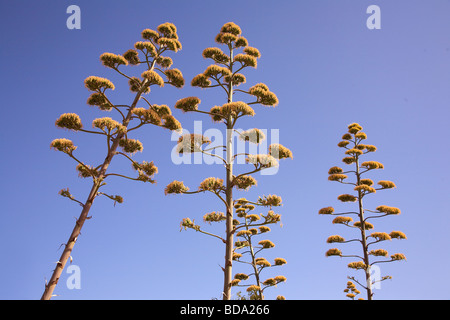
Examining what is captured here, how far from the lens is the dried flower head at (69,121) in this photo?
7.20 m

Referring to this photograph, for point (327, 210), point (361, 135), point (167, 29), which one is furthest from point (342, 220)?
point (167, 29)

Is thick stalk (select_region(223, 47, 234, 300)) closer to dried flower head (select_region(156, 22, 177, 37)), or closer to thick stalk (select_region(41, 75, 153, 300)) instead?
thick stalk (select_region(41, 75, 153, 300))

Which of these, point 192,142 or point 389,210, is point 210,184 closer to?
point 192,142

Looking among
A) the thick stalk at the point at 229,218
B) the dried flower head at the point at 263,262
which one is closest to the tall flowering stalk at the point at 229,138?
the thick stalk at the point at 229,218

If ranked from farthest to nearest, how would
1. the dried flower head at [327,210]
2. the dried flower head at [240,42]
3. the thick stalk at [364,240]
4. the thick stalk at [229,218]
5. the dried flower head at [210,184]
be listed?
the dried flower head at [327,210], the thick stalk at [364,240], the dried flower head at [240,42], the dried flower head at [210,184], the thick stalk at [229,218]

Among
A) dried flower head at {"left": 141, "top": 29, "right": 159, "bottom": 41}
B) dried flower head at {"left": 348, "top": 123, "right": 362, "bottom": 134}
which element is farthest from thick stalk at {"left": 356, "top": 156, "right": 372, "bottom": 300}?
dried flower head at {"left": 141, "top": 29, "right": 159, "bottom": 41}

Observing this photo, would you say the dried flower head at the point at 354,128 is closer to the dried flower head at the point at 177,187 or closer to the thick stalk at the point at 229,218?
the thick stalk at the point at 229,218

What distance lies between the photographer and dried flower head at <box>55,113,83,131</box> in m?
7.20

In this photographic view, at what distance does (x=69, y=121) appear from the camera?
284 inches
